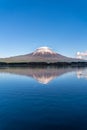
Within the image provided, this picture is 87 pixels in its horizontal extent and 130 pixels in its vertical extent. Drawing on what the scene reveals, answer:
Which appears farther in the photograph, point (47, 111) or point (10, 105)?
point (10, 105)

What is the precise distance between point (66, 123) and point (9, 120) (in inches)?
187

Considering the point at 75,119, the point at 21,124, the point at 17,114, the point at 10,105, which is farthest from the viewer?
the point at 10,105

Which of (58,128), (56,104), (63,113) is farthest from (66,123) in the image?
(56,104)

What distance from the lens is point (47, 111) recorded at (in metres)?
23.2

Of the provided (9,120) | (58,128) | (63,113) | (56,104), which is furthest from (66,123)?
(56,104)

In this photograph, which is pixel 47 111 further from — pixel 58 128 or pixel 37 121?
pixel 58 128

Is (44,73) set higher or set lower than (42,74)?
lower

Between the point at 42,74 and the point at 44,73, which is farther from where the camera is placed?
the point at 44,73

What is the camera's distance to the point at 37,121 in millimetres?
19891

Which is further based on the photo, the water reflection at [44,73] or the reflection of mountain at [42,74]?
the water reflection at [44,73]

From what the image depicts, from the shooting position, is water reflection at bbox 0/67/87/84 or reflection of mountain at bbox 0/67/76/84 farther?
water reflection at bbox 0/67/87/84

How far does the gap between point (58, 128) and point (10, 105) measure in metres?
9.52

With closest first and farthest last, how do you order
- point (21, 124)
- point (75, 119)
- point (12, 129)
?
point (12, 129), point (21, 124), point (75, 119)

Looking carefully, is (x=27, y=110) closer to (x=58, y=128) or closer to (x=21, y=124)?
(x=21, y=124)
